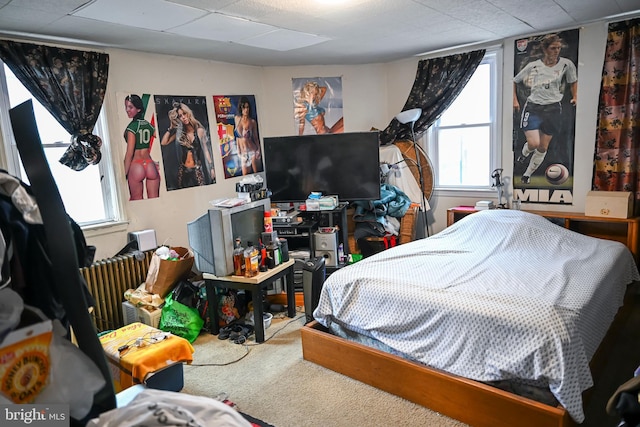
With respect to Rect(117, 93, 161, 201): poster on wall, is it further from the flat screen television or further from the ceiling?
the flat screen television

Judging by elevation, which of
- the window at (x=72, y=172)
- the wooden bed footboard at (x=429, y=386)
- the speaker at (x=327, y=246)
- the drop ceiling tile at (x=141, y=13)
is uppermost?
the drop ceiling tile at (x=141, y=13)

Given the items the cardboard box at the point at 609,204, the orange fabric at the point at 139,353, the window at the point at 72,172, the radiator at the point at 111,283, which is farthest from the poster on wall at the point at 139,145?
the cardboard box at the point at 609,204

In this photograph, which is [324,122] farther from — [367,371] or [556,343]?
[556,343]

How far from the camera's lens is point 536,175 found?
4.05 m

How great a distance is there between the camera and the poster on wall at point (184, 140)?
3.81m

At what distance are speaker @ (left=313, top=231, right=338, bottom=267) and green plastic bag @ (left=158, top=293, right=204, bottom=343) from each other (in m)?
1.32

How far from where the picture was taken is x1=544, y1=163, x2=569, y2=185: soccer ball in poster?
389 cm

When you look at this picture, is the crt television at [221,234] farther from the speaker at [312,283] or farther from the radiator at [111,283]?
the radiator at [111,283]

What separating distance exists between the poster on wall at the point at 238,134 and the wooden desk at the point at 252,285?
160 cm

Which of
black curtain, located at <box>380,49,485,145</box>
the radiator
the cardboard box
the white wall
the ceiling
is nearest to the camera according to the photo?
the ceiling

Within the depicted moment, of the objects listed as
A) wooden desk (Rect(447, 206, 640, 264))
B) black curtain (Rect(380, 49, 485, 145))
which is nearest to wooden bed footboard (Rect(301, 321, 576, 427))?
wooden desk (Rect(447, 206, 640, 264))

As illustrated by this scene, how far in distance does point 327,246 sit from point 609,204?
8.05 feet

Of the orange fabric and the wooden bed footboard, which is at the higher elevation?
the orange fabric

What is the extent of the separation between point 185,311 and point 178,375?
764 millimetres
